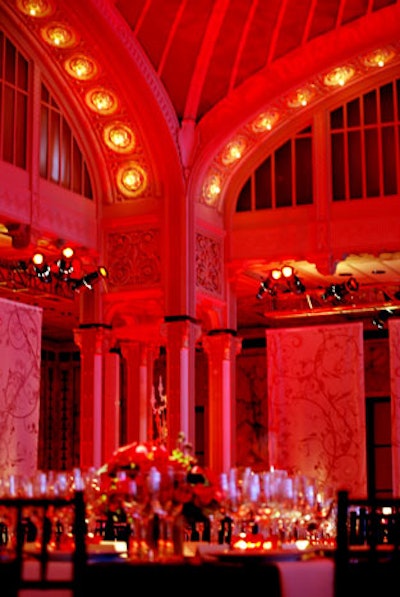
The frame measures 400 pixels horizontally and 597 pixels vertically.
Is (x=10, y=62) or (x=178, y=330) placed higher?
(x=10, y=62)

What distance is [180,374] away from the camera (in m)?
12.8

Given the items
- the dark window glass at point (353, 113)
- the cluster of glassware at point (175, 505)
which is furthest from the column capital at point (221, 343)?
the cluster of glassware at point (175, 505)

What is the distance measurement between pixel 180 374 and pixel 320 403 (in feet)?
7.33

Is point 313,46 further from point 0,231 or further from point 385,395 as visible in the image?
point 385,395

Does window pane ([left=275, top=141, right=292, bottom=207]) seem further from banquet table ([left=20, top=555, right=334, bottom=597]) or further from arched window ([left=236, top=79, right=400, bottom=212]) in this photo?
banquet table ([left=20, top=555, right=334, bottom=597])

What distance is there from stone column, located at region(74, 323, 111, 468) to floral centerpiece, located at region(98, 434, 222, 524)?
7.51 metres

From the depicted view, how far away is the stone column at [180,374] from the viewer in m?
12.7

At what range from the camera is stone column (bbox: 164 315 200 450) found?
12.7 m

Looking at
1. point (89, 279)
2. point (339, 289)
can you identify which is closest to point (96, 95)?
point (89, 279)

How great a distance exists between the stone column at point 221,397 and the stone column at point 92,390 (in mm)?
1335

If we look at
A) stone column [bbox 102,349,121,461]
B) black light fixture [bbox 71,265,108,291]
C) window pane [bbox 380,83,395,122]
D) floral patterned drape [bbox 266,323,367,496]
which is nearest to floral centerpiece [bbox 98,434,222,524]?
black light fixture [bbox 71,265,108,291]

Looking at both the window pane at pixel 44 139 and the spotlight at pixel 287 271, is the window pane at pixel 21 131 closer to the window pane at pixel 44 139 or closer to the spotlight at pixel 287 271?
the window pane at pixel 44 139

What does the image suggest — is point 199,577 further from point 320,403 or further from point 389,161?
point 320,403

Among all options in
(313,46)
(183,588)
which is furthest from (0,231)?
(183,588)
